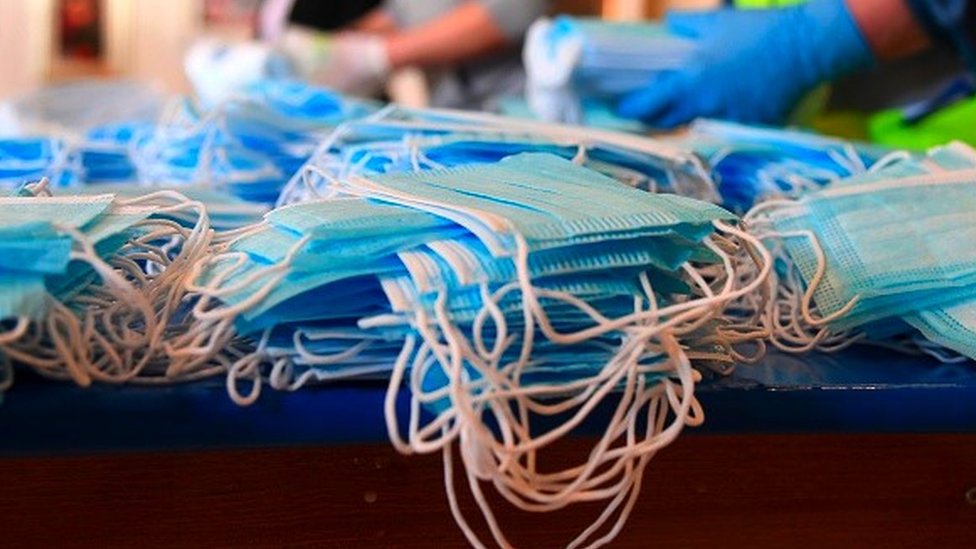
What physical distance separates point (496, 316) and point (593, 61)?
0.69m

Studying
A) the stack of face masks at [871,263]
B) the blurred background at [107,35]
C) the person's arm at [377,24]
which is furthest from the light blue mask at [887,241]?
the blurred background at [107,35]

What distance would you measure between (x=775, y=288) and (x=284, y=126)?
372mm

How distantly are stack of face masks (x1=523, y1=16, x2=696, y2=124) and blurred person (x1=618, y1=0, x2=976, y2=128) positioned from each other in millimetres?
15

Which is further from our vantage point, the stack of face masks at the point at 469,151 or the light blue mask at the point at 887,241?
the stack of face masks at the point at 469,151

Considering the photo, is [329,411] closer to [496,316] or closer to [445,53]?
[496,316]

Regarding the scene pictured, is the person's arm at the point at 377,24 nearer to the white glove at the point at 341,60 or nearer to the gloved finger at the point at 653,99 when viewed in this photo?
the white glove at the point at 341,60

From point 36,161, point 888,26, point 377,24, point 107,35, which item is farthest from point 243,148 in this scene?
point 107,35

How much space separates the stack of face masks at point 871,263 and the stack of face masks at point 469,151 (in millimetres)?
83

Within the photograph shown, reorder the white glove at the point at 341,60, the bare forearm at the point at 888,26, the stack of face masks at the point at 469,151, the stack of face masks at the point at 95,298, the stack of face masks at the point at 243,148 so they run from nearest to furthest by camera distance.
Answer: the stack of face masks at the point at 95,298
the stack of face masks at the point at 469,151
the stack of face masks at the point at 243,148
the bare forearm at the point at 888,26
the white glove at the point at 341,60

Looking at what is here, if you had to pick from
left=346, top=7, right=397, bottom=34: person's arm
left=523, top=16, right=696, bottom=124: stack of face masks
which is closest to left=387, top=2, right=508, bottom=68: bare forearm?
left=346, top=7, right=397, bottom=34: person's arm

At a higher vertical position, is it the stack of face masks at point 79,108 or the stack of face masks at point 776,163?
the stack of face masks at point 776,163

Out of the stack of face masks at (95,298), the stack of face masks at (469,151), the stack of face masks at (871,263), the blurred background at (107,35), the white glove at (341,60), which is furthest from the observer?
the blurred background at (107,35)

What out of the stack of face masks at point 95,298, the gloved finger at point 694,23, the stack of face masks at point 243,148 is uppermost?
the gloved finger at point 694,23

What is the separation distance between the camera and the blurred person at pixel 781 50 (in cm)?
99
